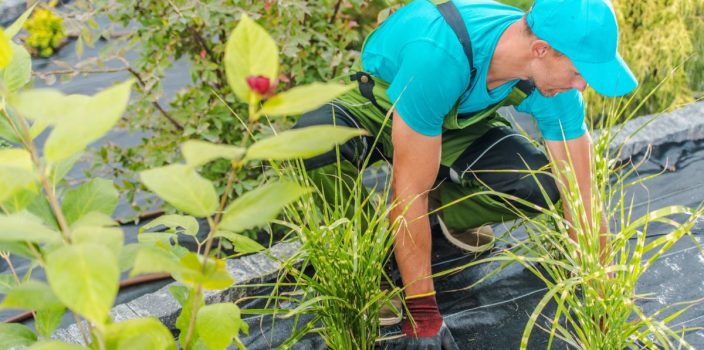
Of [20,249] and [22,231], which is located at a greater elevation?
[22,231]

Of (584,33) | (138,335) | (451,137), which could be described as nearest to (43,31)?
(451,137)

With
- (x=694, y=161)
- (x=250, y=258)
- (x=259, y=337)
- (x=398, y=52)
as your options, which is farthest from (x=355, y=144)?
(x=694, y=161)

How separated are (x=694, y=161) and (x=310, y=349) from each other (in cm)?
178

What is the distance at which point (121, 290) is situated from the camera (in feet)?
8.68

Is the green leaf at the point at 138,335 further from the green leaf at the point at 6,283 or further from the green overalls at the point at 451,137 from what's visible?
the green overalls at the point at 451,137

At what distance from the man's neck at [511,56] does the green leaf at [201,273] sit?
122 centimetres

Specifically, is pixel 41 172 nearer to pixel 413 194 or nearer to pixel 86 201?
pixel 86 201

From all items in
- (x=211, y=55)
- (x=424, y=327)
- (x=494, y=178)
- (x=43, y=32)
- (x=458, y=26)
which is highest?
(x=458, y=26)

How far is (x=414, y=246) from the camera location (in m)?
1.95

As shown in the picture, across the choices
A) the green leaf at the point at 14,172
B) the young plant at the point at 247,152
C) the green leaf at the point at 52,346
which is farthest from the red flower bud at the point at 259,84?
the green leaf at the point at 52,346

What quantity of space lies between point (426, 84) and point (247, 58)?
114cm

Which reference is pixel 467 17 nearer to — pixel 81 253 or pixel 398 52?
pixel 398 52

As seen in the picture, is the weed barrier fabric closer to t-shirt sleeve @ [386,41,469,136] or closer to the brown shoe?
the brown shoe

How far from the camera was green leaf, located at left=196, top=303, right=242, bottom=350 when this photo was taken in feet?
3.09
